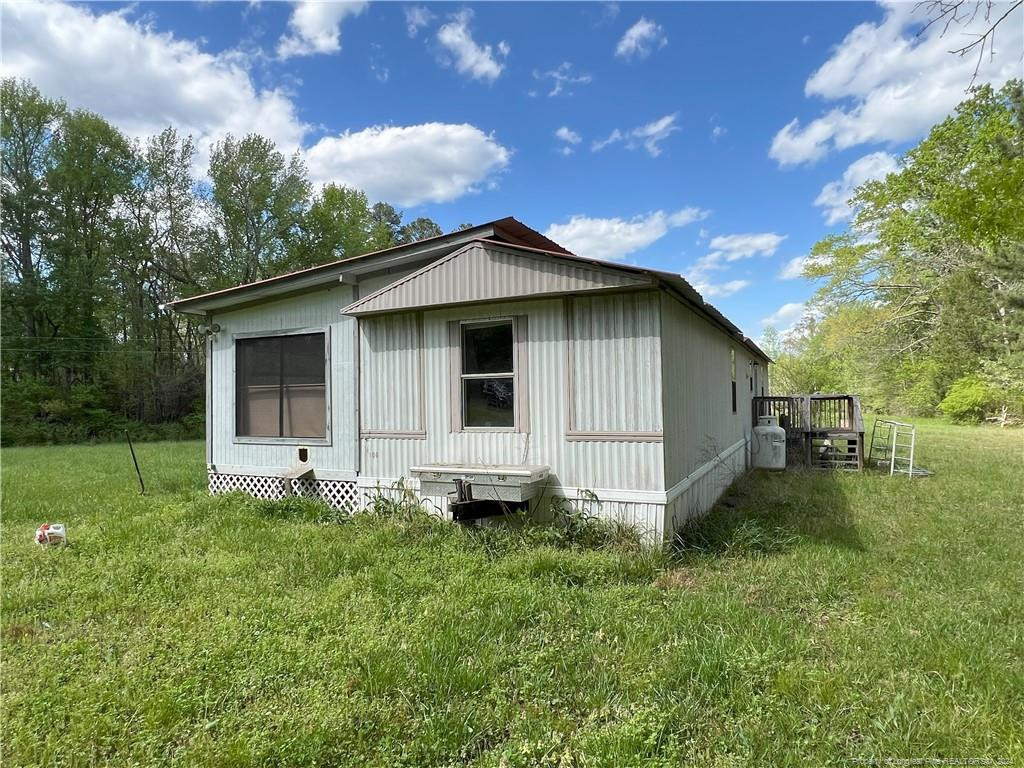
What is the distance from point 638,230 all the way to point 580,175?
1228 centimetres

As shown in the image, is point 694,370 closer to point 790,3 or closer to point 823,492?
point 823,492

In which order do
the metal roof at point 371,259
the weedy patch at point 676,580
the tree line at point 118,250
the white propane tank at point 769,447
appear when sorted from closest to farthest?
the weedy patch at point 676,580 < the metal roof at point 371,259 < the white propane tank at point 769,447 < the tree line at point 118,250

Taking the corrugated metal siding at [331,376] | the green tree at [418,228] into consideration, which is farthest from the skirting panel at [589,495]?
the green tree at [418,228]

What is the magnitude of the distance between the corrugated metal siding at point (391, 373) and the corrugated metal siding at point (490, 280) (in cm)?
32

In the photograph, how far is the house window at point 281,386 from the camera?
6645mm

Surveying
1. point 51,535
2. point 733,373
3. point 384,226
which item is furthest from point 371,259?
point 384,226

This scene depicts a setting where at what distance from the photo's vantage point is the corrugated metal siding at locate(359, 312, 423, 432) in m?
5.82

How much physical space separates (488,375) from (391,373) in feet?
4.23

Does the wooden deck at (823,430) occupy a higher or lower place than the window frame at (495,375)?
lower

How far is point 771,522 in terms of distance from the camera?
18.9 ft

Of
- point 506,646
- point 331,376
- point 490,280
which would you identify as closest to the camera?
point 506,646

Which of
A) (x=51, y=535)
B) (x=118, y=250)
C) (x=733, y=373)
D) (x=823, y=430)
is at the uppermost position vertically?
(x=118, y=250)

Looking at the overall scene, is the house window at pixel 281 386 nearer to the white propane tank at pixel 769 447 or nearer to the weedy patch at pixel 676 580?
the weedy patch at pixel 676 580

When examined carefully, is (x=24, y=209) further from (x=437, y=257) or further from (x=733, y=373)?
(x=733, y=373)
